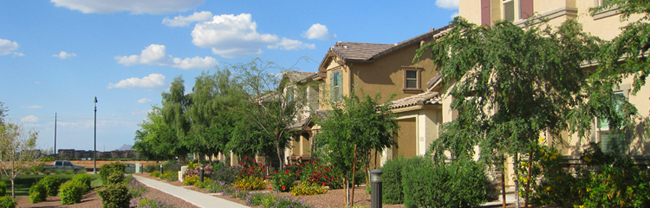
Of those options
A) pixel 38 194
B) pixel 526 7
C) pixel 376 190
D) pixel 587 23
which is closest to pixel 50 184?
pixel 38 194

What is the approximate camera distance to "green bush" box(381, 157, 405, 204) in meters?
12.9

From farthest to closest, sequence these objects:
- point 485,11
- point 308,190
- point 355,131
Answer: point 308,190
point 485,11
point 355,131

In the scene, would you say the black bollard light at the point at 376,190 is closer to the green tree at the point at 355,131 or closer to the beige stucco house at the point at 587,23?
the beige stucco house at the point at 587,23

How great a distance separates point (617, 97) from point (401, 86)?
56.4 feet

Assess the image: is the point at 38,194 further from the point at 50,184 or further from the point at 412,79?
the point at 412,79

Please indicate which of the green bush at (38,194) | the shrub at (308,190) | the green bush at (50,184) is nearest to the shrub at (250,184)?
the shrub at (308,190)

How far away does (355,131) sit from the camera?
12.4m

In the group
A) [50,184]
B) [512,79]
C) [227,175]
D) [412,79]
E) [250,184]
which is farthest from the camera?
[412,79]

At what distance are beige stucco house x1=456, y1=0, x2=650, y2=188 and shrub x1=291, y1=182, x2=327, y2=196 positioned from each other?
250 inches

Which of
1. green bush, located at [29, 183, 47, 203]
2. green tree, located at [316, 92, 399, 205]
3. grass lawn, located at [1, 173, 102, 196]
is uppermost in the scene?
green tree, located at [316, 92, 399, 205]

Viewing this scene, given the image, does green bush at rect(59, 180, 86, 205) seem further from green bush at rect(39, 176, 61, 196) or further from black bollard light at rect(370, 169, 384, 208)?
black bollard light at rect(370, 169, 384, 208)

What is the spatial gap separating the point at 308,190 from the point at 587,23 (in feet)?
32.0

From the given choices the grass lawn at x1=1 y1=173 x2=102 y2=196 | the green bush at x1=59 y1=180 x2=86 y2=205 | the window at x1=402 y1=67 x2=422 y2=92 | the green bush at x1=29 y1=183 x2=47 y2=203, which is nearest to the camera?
the green bush at x1=59 y1=180 x2=86 y2=205

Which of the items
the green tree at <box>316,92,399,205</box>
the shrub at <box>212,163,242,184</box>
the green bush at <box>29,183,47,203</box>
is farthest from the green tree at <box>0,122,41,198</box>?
the green tree at <box>316,92,399,205</box>
